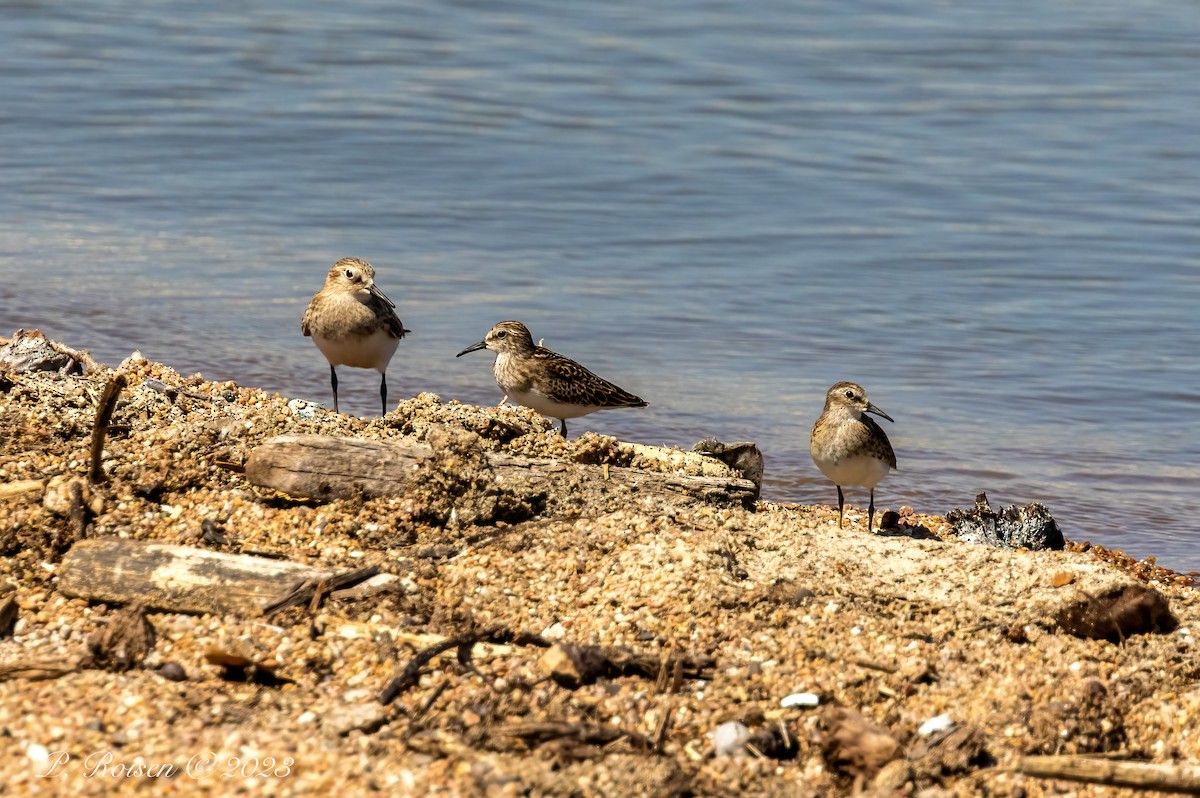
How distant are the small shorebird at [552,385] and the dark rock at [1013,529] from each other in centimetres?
259

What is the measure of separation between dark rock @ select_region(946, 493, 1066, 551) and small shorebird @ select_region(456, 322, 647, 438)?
2589 millimetres

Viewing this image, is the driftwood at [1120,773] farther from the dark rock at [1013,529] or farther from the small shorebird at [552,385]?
the small shorebird at [552,385]

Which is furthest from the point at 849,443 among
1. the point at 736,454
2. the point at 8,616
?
the point at 8,616

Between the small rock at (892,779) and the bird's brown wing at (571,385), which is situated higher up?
the bird's brown wing at (571,385)

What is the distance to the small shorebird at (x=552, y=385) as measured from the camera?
33.1 feet

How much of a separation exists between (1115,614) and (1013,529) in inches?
108

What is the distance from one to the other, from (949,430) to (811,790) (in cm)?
725

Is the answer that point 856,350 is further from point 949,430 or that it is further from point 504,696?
point 504,696

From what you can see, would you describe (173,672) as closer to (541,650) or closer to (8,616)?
(8,616)

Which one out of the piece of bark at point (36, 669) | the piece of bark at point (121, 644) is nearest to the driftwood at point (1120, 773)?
the piece of bark at point (121, 644)

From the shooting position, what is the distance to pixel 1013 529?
8672mm

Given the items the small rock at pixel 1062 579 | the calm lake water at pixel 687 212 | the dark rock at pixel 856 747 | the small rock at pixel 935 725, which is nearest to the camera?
the dark rock at pixel 856 747

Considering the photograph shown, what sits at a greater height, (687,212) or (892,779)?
(687,212)

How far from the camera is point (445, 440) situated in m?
6.70
